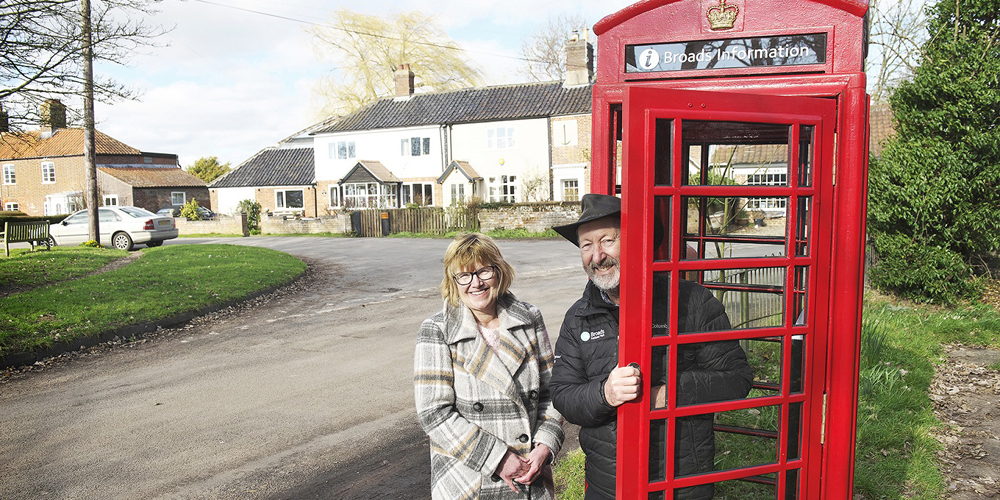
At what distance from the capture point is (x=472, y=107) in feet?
128

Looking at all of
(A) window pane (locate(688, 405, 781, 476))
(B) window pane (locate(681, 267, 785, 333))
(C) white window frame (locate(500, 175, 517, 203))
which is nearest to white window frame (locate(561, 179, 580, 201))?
(C) white window frame (locate(500, 175, 517, 203))

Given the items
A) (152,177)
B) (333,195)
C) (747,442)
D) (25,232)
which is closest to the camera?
(747,442)

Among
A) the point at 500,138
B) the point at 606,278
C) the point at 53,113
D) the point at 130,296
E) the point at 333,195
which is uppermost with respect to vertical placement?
the point at 500,138

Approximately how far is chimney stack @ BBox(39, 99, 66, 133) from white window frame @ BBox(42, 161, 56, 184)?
43.0 meters

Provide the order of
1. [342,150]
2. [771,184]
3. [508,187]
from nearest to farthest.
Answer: [771,184] → [508,187] → [342,150]

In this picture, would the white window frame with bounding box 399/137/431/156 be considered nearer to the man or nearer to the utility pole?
the utility pole

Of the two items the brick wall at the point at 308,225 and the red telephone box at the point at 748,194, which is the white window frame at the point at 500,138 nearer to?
the brick wall at the point at 308,225

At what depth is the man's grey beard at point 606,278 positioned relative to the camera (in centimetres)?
273

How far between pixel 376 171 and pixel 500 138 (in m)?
7.85

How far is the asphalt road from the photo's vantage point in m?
4.79

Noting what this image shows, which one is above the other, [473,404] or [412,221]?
[412,221]

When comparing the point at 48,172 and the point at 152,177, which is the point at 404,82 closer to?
the point at 152,177

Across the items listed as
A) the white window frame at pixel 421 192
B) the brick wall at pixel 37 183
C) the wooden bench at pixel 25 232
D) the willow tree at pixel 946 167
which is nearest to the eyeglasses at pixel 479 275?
the willow tree at pixel 946 167

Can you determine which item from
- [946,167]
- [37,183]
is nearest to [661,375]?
[946,167]
